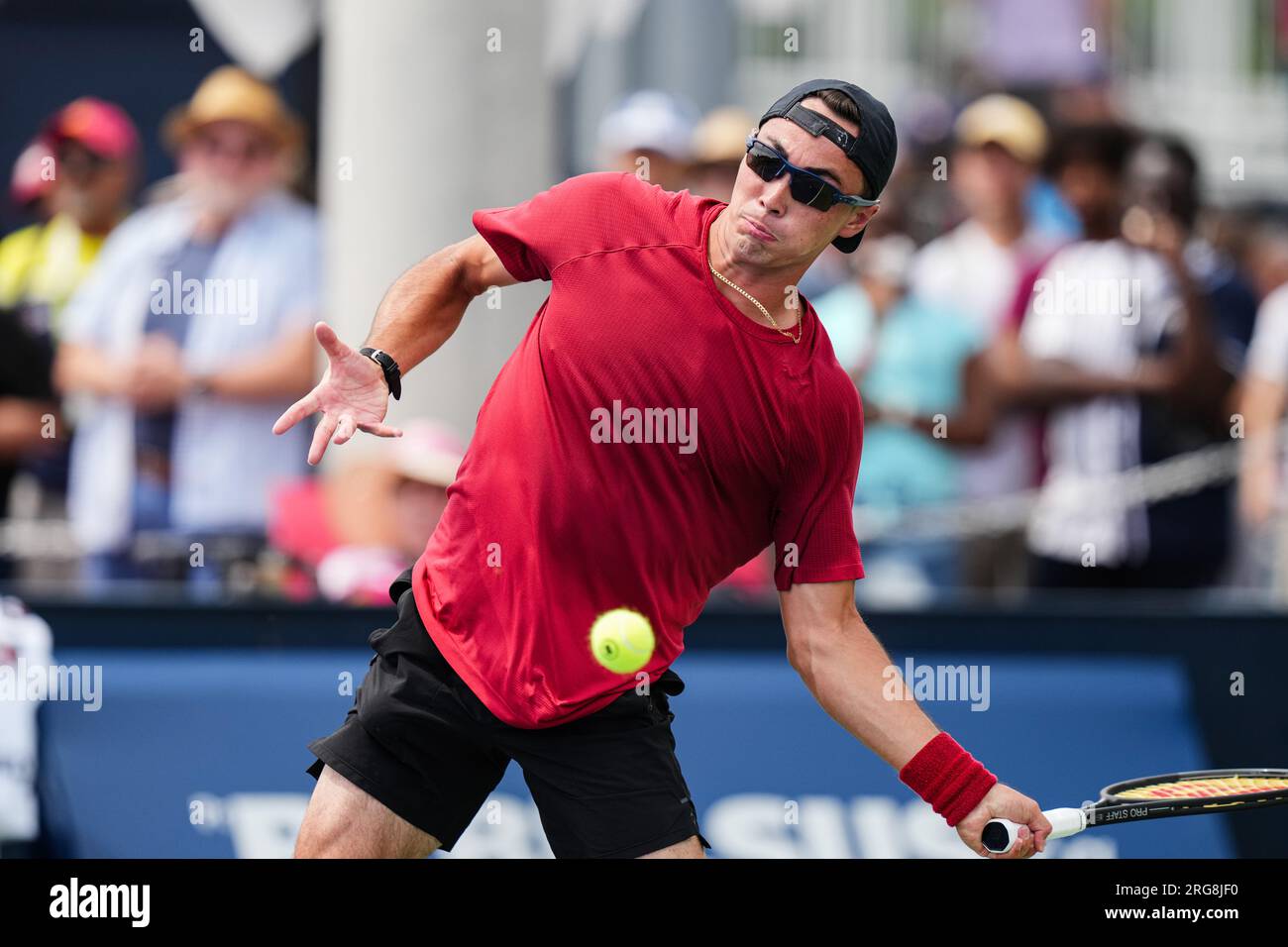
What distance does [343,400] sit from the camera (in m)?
4.41

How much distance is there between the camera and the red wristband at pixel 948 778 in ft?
14.8

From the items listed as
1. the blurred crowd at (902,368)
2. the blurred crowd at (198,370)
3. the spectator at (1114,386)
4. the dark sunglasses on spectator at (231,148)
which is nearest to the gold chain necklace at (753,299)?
the blurred crowd at (198,370)

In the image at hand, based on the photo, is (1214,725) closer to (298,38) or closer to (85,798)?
(85,798)

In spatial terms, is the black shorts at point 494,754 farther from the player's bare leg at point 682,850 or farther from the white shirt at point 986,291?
the white shirt at point 986,291

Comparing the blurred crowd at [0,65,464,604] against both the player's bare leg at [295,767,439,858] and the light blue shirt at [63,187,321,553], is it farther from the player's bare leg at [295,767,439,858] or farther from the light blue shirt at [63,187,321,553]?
the player's bare leg at [295,767,439,858]

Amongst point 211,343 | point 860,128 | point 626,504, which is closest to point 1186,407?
point 211,343

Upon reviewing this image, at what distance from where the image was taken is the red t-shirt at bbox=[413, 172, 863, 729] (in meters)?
4.45

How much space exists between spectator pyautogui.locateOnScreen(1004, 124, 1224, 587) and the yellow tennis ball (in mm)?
4000

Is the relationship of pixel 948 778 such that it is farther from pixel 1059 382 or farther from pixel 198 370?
pixel 198 370

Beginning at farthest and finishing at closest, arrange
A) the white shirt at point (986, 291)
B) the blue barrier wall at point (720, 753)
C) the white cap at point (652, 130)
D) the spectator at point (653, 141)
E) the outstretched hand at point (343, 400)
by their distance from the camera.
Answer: the white cap at point (652, 130), the spectator at point (653, 141), the white shirt at point (986, 291), the blue barrier wall at point (720, 753), the outstretched hand at point (343, 400)

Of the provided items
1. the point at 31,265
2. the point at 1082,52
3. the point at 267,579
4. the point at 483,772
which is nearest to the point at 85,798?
the point at 267,579


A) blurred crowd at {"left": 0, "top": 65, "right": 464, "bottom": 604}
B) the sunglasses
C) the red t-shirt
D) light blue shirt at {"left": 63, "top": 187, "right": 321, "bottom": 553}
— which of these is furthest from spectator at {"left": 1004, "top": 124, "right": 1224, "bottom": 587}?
the sunglasses

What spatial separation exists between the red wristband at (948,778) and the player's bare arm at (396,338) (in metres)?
1.41

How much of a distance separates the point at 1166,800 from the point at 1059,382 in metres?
3.62
